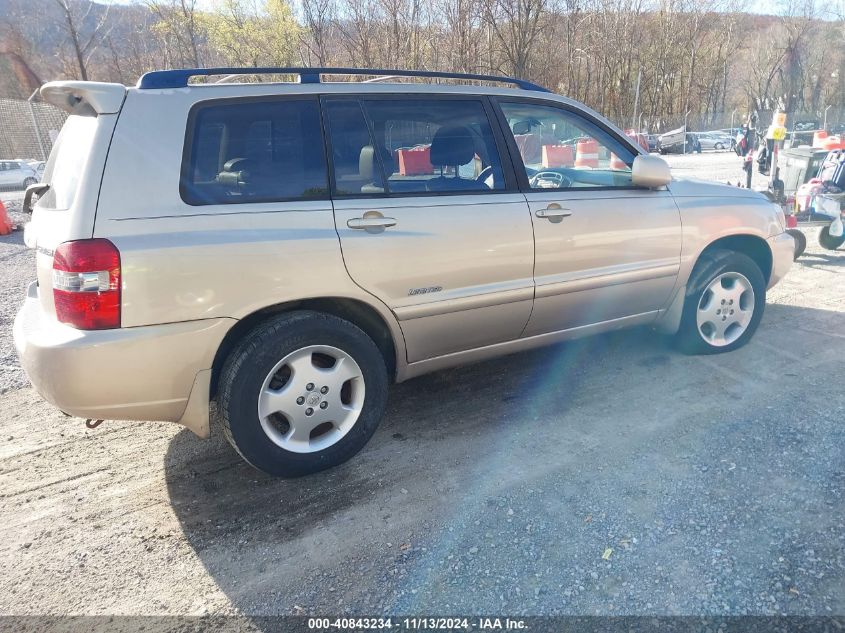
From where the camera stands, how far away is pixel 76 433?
3.52 m

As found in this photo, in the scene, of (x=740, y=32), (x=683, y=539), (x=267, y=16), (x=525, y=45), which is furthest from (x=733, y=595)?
(x=740, y=32)

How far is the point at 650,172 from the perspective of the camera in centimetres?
359

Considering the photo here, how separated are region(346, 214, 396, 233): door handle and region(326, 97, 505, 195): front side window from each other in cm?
17

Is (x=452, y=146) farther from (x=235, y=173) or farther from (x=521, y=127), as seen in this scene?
(x=235, y=173)

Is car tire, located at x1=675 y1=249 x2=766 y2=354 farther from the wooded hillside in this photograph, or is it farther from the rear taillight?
the wooded hillside

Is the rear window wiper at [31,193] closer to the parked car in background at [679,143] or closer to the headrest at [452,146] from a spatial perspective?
the headrest at [452,146]

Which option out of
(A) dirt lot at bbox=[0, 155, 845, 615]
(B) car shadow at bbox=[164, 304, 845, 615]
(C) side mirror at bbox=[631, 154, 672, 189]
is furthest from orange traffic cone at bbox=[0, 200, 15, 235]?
(C) side mirror at bbox=[631, 154, 672, 189]

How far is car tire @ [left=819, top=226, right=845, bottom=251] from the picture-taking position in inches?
275

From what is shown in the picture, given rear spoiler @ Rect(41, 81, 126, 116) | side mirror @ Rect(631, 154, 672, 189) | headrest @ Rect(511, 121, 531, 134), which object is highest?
rear spoiler @ Rect(41, 81, 126, 116)

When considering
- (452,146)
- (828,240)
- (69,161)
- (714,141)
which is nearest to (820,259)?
(828,240)

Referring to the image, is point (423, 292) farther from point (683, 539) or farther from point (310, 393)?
point (683, 539)

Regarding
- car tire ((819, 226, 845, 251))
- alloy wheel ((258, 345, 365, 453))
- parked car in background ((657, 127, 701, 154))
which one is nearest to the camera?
alloy wheel ((258, 345, 365, 453))

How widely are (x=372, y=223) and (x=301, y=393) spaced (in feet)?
3.00

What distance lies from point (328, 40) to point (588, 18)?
20872 mm
